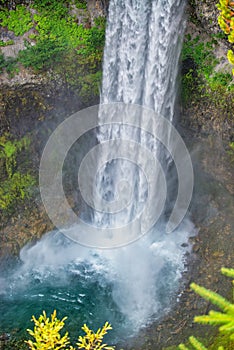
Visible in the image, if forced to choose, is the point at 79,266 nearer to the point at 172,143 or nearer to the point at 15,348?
the point at 15,348

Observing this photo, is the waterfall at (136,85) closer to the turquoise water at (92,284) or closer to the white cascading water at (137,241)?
the white cascading water at (137,241)

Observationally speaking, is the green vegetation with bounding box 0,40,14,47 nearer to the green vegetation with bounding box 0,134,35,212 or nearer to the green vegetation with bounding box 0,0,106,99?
the green vegetation with bounding box 0,0,106,99

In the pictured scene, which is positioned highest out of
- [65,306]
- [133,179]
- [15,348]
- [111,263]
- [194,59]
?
[194,59]

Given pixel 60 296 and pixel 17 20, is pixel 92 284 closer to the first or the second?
pixel 60 296

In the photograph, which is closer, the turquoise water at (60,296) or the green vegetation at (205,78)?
the turquoise water at (60,296)

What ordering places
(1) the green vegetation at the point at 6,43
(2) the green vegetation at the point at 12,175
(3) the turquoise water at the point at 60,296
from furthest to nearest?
(1) the green vegetation at the point at 6,43
(2) the green vegetation at the point at 12,175
(3) the turquoise water at the point at 60,296

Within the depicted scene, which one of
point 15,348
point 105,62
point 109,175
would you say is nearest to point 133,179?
point 109,175

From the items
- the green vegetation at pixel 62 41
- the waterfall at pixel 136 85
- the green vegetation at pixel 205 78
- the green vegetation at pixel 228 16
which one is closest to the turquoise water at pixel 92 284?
the waterfall at pixel 136 85
